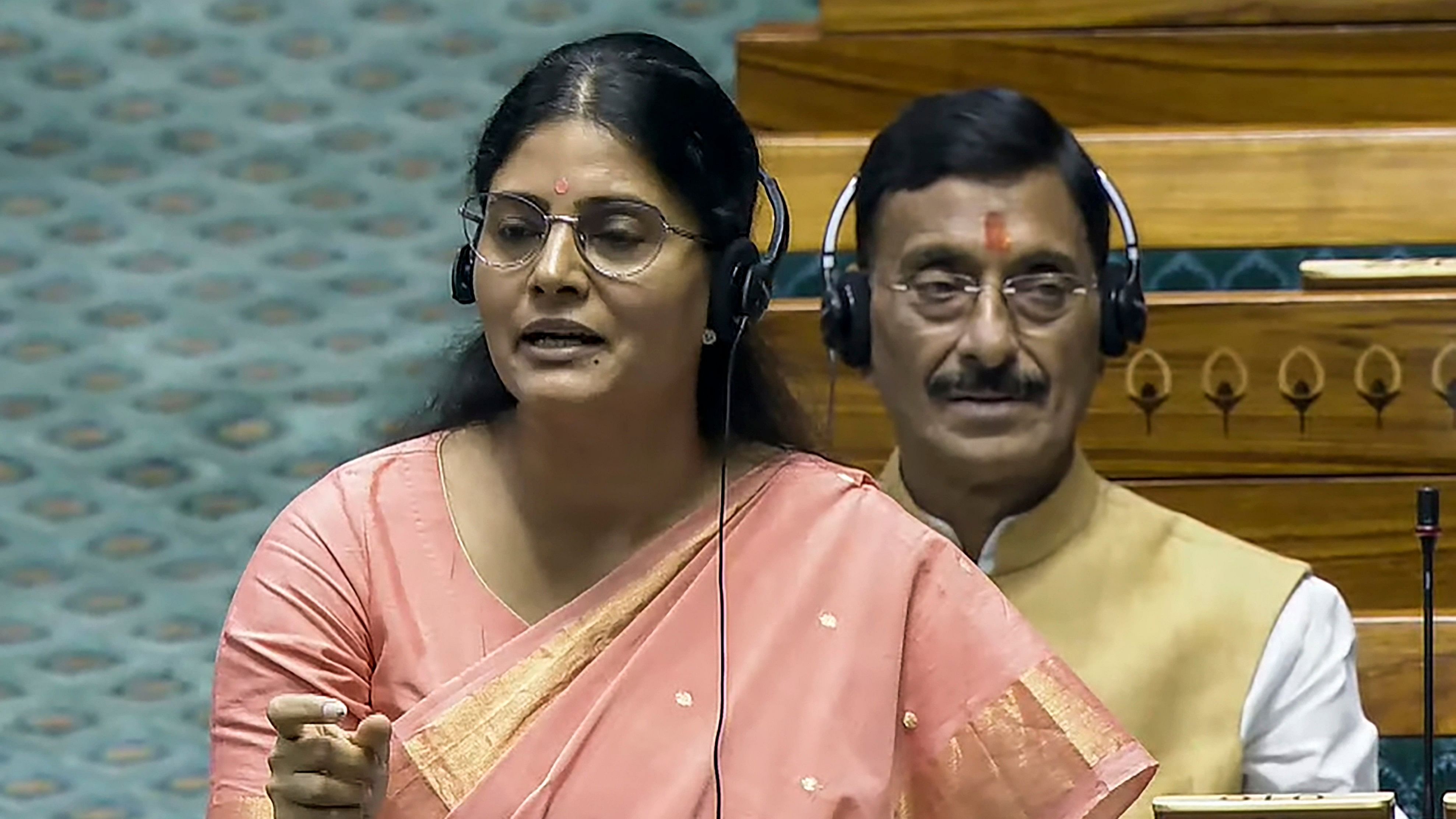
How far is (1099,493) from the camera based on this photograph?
2.50 m

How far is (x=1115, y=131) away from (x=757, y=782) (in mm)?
1760

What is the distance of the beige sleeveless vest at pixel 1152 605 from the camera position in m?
2.31

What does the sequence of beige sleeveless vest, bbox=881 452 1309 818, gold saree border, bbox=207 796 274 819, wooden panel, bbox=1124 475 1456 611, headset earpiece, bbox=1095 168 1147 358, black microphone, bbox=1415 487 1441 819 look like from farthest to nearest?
wooden panel, bbox=1124 475 1456 611
headset earpiece, bbox=1095 168 1147 358
beige sleeveless vest, bbox=881 452 1309 818
black microphone, bbox=1415 487 1441 819
gold saree border, bbox=207 796 274 819

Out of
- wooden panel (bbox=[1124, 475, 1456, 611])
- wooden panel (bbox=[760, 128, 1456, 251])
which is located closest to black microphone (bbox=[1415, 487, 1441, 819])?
wooden panel (bbox=[1124, 475, 1456, 611])

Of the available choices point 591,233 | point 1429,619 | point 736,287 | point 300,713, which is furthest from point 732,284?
point 1429,619

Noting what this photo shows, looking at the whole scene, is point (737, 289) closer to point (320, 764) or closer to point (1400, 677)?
point (320, 764)

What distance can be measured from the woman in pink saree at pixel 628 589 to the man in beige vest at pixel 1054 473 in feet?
2.06

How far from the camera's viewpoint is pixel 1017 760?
5.53 ft

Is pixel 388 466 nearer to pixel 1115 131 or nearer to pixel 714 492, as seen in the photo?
pixel 714 492

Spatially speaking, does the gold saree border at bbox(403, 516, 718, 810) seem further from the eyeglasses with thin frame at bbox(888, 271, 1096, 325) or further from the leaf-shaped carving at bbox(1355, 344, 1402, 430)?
the leaf-shaped carving at bbox(1355, 344, 1402, 430)

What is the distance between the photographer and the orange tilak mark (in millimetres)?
2402

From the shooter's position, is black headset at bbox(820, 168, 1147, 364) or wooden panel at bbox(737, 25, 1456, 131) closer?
black headset at bbox(820, 168, 1147, 364)

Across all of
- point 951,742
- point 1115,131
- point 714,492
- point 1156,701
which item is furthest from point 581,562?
point 1115,131

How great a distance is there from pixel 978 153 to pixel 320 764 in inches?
46.9
